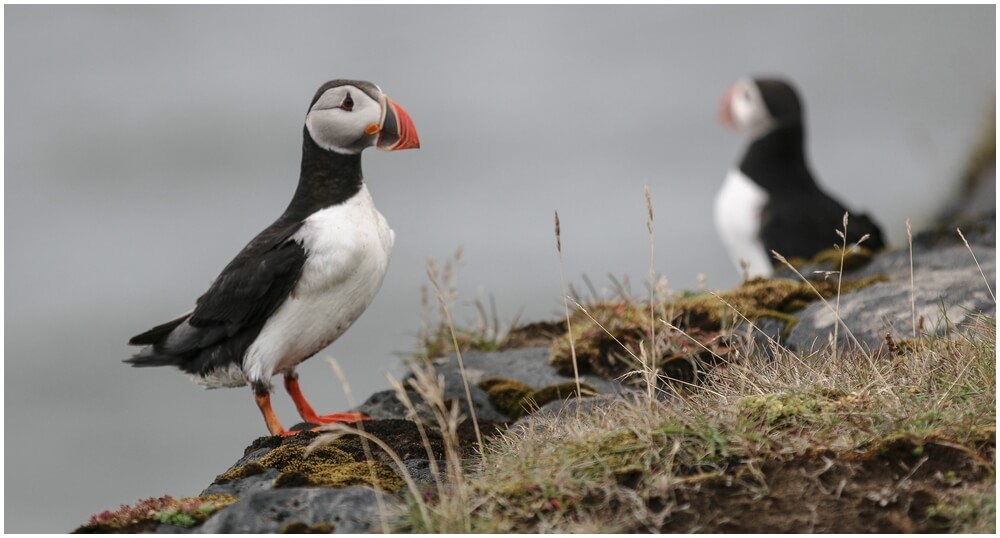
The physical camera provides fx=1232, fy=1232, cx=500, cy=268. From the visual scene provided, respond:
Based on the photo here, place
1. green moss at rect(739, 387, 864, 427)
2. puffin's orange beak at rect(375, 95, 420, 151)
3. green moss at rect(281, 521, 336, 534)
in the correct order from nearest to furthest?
green moss at rect(281, 521, 336, 534)
green moss at rect(739, 387, 864, 427)
puffin's orange beak at rect(375, 95, 420, 151)

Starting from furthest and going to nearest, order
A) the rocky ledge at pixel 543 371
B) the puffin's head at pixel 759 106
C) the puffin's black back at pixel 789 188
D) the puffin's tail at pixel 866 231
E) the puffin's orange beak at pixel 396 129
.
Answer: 1. the puffin's head at pixel 759 106
2. the puffin's black back at pixel 789 188
3. the puffin's tail at pixel 866 231
4. the puffin's orange beak at pixel 396 129
5. the rocky ledge at pixel 543 371

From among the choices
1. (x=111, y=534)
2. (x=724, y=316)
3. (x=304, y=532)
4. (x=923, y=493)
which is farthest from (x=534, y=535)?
(x=724, y=316)

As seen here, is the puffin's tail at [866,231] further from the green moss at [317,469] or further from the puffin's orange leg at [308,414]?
the green moss at [317,469]

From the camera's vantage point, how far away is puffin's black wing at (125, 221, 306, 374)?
6.76 meters

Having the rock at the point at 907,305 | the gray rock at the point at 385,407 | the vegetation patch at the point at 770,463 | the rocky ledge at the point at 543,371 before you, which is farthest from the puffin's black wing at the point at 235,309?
the rock at the point at 907,305

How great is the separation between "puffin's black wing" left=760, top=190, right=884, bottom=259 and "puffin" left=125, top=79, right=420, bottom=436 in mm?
6427

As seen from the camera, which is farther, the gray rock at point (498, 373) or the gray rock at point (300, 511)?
the gray rock at point (498, 373)

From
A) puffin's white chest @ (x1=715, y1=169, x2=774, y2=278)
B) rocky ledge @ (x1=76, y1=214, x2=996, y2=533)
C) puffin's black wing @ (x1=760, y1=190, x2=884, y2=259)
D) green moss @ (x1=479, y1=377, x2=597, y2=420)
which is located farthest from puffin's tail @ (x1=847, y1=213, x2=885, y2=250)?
green moss @ (x1=479, y1=377, x2=597, y2=420)

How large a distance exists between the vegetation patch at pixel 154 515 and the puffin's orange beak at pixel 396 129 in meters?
2.49

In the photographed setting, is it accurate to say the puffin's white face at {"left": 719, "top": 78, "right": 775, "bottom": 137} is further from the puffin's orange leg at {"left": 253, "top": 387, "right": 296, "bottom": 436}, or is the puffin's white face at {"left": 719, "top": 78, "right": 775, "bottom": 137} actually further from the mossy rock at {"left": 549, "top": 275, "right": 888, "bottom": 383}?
the puffin's orange leg at {"left": 253, "top": 387, "right": 296, "bottom": 436}

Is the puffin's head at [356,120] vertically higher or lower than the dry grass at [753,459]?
higher

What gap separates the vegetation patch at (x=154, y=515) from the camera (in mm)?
4883

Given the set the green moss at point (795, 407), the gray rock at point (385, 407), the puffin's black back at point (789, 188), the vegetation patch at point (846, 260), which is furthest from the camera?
the puffin's black back at point (789, 188)

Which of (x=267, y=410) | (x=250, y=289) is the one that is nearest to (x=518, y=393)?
(x=267, y=410)
